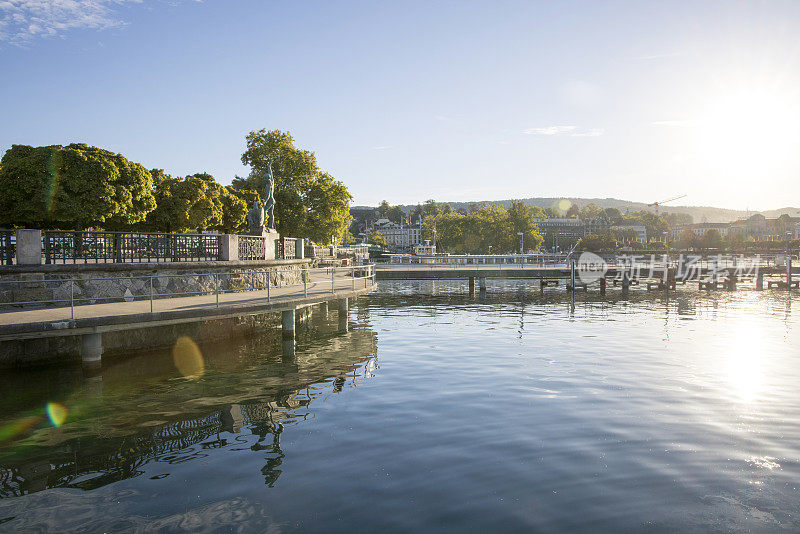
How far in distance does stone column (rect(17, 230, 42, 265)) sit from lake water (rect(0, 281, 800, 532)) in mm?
4255

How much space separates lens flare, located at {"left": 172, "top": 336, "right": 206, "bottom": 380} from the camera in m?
20.0

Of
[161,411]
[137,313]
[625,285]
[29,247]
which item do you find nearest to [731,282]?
[625,285]

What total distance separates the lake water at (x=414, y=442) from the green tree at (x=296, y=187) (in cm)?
2972

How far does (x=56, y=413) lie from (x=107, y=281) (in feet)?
28.7

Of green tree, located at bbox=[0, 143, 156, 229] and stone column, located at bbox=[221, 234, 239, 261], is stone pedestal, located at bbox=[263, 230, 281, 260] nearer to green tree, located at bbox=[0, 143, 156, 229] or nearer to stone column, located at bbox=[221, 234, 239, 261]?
stone column, located at bbox=[221, 234, 239, 261]

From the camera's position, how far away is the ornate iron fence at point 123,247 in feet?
73.7

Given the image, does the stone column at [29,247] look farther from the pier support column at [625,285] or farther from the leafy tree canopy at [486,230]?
the leafy tree canopy at [486,230]

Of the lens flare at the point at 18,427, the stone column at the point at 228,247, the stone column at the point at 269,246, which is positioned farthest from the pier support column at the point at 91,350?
the stone column at the point at 269,246

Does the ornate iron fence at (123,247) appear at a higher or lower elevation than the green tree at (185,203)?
lower

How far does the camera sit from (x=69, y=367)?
19.8 m

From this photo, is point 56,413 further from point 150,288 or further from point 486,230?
point 486,230

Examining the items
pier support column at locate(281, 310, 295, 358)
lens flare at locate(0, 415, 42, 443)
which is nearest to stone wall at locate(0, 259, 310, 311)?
pier support column at locate(281, 310, 295, 358)

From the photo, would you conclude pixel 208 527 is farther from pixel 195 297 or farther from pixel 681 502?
pixel 195 297

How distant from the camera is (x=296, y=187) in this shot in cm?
5338
